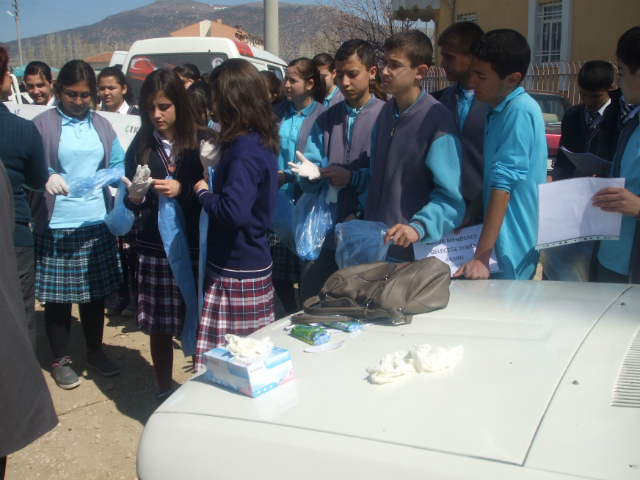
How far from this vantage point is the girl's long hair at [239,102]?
271 centimetres

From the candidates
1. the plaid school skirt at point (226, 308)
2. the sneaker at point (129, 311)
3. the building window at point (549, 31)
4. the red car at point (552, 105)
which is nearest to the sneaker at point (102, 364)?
the sneaker at point (129, 311)

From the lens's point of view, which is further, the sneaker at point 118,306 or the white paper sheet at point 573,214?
the sneaker at point 118,306

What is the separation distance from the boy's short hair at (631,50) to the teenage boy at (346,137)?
138cm

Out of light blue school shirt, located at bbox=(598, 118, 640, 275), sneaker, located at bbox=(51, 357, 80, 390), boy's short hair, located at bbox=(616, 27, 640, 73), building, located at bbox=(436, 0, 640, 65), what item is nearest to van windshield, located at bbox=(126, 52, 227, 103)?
sneaker, located at bbox=(51, 357, 80, 390)

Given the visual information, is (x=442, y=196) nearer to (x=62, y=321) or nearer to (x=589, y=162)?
(x=589, y=162)

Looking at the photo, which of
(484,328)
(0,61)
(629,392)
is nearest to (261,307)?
(484,328)

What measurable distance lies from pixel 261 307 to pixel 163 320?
2.16 ft

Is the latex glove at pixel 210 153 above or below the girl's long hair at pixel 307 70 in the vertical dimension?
below

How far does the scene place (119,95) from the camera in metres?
5.70

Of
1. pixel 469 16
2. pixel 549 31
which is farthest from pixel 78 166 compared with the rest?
pixel 469 16

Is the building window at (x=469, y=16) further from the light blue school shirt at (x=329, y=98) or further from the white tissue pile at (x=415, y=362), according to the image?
the white tissue pile at (x=415, y=362)

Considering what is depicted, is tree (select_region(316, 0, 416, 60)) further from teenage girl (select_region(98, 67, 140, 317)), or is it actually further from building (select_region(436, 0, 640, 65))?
teenage girl (select_region(98, 67, 140, 317))

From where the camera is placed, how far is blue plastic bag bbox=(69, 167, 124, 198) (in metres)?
3.57

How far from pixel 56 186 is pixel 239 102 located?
1391 mm
